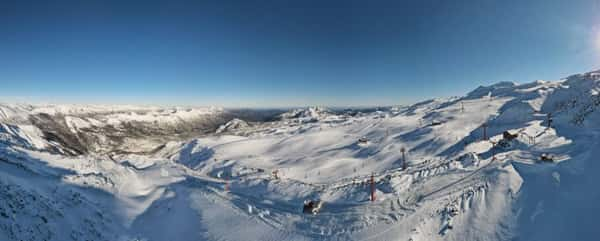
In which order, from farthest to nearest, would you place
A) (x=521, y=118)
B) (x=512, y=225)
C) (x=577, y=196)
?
(x=521, y=118), (x=577, y=196), (x=512, y=225)

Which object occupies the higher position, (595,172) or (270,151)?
(595,172)

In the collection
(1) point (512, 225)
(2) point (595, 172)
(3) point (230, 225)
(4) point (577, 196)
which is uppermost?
(2) point (595, 172)

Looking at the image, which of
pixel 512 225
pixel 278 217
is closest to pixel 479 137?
pixel 512 225

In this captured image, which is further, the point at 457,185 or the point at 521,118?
the point at 521,118

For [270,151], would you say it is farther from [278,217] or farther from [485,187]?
[485,187]

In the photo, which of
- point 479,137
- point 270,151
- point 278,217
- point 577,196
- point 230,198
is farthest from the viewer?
point 270,151

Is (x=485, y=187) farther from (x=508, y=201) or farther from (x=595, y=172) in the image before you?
(x=595, y=172)

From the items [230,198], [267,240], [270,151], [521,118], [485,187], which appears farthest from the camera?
[270,151]

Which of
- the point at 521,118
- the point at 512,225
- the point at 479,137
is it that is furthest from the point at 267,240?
the point at 521,118

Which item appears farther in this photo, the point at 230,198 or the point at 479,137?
the point at 479,137
